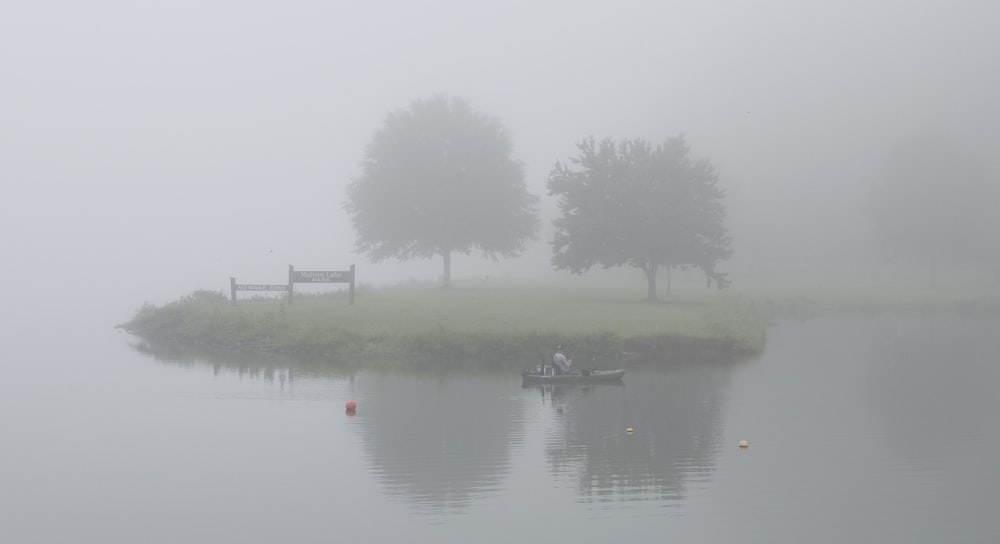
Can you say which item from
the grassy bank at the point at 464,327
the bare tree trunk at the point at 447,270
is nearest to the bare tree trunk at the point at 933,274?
the grassy bank at the point at 464,327

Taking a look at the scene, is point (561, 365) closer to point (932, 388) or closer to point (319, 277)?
point (932, 388)

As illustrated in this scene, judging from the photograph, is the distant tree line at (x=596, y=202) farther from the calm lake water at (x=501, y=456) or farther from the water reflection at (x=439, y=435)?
the water reflection at (x=439, y=435)

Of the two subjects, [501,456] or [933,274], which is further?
[933,274]

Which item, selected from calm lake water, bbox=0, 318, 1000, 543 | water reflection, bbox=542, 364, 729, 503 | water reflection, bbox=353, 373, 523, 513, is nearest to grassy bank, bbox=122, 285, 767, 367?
calm lake water, bbox=0, 318, 1000, 543

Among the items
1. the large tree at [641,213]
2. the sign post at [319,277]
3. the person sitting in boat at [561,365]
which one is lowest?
the person sitting in boat at [561,365]

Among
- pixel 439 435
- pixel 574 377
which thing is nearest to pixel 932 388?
pixel 574 377

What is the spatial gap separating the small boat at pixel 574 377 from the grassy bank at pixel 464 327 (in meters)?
4.53

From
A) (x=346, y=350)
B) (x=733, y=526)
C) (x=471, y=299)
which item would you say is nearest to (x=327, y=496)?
(x=733, y=526)

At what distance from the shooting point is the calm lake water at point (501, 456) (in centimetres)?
1748

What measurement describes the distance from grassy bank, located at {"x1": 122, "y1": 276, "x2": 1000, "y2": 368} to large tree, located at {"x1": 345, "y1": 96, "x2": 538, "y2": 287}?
33.8ft

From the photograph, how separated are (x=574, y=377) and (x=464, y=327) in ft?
28.3

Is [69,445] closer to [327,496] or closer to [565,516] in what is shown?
[327,496]

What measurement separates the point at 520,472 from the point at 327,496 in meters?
3.97

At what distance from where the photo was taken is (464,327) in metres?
40.1
